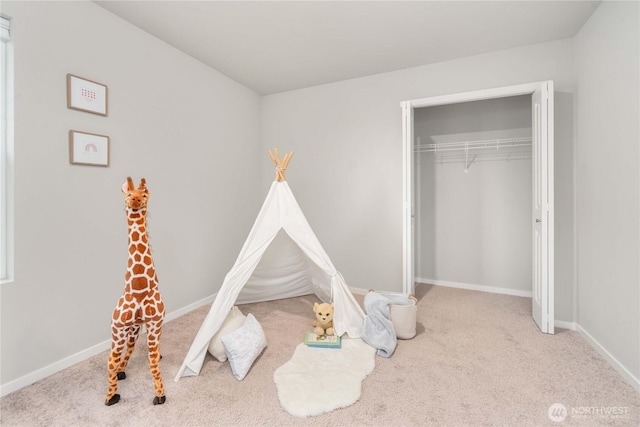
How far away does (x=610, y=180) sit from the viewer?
6.91ft

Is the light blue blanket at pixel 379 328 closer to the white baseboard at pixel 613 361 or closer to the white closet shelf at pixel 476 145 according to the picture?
the white baseboard at pixel 613 361

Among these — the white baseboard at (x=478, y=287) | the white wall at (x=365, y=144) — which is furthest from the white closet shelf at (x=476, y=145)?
the white baseboard at (x=478, y=287)

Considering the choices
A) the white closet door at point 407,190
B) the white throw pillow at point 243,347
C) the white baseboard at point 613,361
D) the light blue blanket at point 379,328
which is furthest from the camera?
the white closet door at point 407,190

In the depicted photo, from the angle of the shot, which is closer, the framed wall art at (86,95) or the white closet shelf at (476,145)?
the framed wall art at (86,95)

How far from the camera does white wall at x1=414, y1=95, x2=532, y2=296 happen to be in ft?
11.5

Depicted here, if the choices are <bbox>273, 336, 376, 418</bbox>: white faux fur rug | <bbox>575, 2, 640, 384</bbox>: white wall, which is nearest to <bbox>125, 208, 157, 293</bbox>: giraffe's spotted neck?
<bbox>273, 336, 376, 418</bbox>: white faux fur rug

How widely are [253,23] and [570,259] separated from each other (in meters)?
3.41

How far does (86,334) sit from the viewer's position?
2.21 metres

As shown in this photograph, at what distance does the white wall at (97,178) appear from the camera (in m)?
1.89

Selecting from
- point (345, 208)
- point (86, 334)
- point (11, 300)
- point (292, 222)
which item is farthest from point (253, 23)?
point (86, 334)

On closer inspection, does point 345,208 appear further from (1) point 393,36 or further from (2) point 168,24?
(2) point 168,24

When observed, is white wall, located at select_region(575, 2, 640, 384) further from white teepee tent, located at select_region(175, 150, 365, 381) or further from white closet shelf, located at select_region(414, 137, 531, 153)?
white teepee tent, located at select_region(175, 150, 365, 381)

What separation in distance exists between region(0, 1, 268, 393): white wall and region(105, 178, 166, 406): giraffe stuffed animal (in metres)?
0.75

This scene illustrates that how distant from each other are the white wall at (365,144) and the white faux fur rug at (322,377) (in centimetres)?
142
